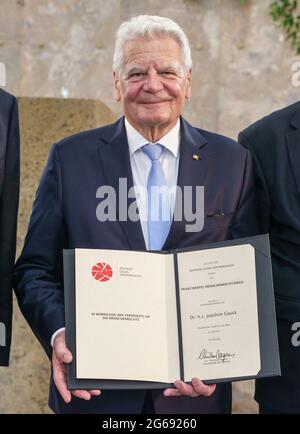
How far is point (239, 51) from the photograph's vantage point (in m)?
10.8

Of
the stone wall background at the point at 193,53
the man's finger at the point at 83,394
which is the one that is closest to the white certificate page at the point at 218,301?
the man's finger at the point at 83,394

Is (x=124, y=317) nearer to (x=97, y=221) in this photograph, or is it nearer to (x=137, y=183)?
(x=97, y=221)

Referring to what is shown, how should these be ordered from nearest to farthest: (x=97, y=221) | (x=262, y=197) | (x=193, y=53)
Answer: (x=97, y=221) < (x=262, y=197) < (x=193, y=53)

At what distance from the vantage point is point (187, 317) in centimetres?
275

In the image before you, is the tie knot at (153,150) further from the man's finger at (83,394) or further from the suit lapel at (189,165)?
the man's finger at (83,394)

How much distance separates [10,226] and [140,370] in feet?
2.76

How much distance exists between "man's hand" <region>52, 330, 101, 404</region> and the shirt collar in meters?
0.81

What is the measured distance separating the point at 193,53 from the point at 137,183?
311 inches

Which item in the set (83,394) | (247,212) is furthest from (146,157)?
(83,394)

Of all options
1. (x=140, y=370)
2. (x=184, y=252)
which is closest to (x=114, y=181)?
(x=184, y=252)

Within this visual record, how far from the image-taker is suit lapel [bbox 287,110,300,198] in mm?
3232

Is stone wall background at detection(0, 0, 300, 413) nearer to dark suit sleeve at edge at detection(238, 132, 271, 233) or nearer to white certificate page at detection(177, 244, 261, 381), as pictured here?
dark suit sleeve at edge at detection(238, 132, 271, 233)

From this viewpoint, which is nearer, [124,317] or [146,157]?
[124,317]
